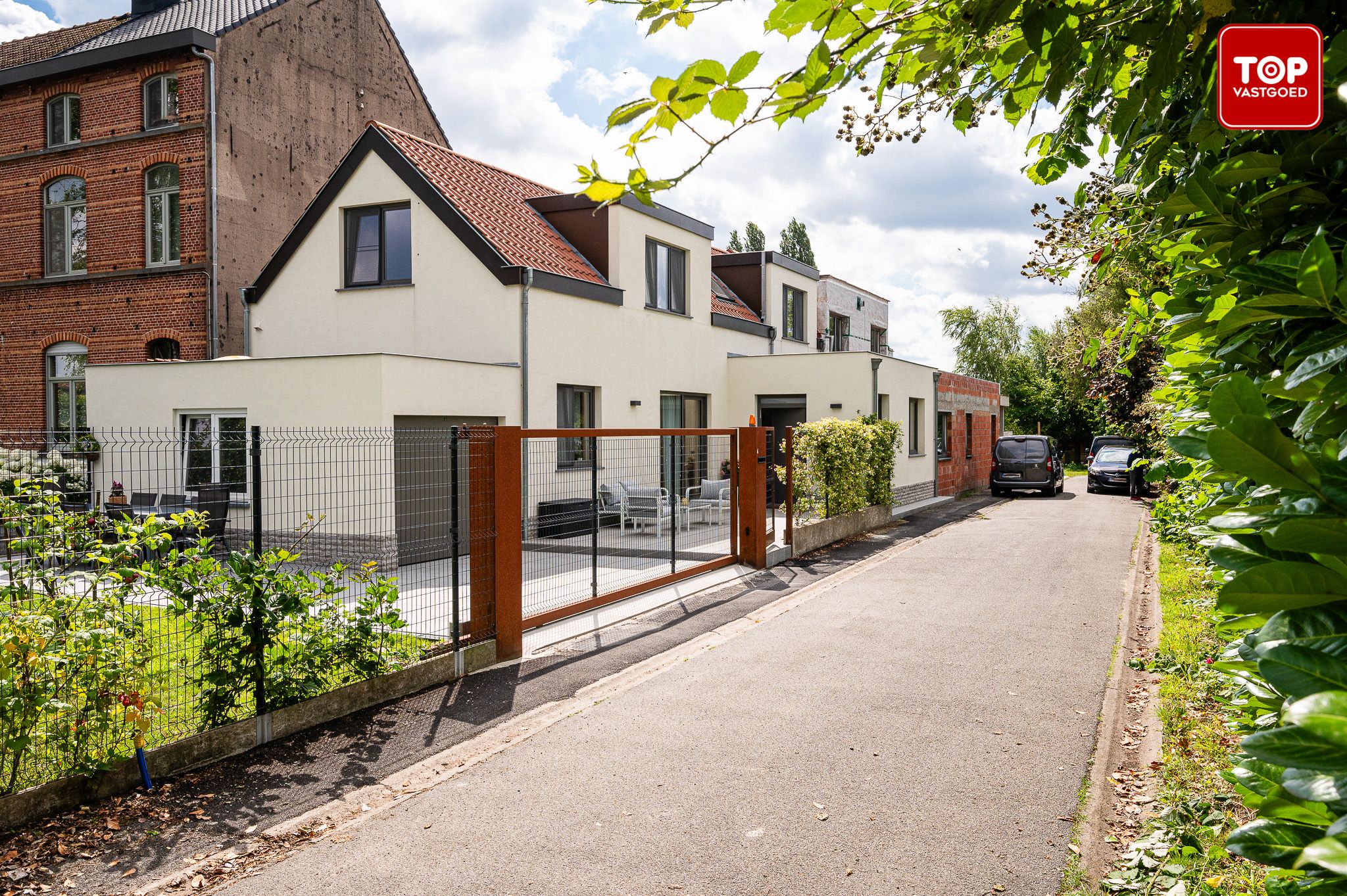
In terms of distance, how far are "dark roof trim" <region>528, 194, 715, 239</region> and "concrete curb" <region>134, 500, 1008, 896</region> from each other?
455 inches

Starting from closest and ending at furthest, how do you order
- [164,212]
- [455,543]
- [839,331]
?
[455,543], [164,212], [839,331]

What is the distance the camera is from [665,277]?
67.3ft

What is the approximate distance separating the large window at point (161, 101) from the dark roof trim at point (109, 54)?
0.55 metres

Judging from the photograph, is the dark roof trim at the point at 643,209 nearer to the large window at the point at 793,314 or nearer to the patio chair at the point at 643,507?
the large window at the point at 793,314

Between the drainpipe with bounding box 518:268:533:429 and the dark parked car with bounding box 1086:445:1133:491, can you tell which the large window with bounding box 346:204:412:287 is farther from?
the dark parked car with bounding box 1086:445:1133:491

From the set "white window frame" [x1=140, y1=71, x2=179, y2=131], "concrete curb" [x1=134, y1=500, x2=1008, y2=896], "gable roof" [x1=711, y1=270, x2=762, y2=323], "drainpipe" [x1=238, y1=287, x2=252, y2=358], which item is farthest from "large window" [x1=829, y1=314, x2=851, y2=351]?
"concrete curb" [x1=134, y1=500, x2=1008, y2=896]

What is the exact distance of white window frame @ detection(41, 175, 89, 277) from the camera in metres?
20.1

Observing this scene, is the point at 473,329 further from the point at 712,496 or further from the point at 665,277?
the point at 665,277

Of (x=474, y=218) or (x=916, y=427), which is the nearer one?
(x=474, y=218)

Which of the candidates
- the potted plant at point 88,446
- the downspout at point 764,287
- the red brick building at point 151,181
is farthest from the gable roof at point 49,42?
the downspout at point 764,287

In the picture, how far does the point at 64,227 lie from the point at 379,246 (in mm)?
8671

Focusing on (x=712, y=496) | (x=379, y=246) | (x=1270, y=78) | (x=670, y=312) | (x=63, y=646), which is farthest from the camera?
(x=670, y=312)

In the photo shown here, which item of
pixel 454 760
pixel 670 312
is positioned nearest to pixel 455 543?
pixel 454 760

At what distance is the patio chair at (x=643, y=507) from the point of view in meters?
12.3
